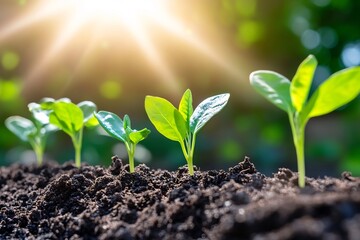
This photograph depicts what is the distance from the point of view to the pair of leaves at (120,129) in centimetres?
112

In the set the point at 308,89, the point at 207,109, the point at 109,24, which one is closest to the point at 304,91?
the point at 308,89

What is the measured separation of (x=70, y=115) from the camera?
4.50 feet

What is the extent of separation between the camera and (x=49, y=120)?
1.38 metres

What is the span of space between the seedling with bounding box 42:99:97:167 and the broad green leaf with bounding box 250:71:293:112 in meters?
0.61

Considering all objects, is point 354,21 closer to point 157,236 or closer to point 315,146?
point 315,146

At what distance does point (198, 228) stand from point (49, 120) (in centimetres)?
72

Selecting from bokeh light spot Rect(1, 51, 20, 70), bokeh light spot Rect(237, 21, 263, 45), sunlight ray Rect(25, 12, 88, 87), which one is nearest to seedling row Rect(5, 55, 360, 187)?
sunlight ray Rect(25, 12, 88, 87)

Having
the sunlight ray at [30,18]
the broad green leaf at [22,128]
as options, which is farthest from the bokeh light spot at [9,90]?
the broad green leaf at [22,128]

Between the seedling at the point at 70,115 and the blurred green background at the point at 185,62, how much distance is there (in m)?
2.49

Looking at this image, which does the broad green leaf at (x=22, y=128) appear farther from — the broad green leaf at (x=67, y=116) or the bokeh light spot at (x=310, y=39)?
the bokeh light spot at (x=310, y=39)

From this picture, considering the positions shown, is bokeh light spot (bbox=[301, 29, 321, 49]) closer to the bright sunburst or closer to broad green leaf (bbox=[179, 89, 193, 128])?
the bright sunburst

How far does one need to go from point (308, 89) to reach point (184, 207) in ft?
1.03

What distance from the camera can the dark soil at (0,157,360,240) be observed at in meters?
0.65

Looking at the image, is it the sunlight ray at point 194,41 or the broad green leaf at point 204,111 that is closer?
the broad green leaf at point 204,111
